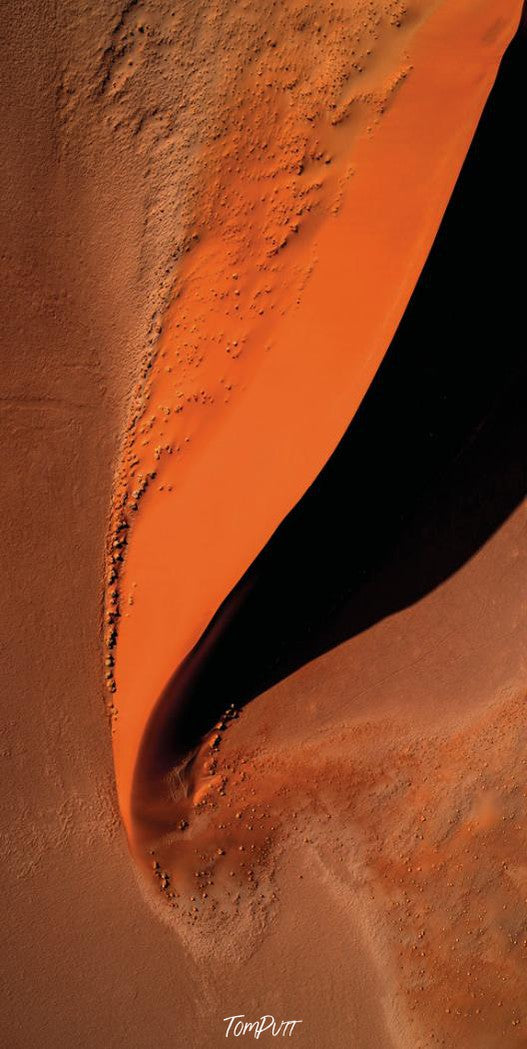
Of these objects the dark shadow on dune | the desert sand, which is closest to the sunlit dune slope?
the desert sand

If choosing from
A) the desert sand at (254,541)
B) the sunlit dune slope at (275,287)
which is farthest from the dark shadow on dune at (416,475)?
the sunlit dune slope at (275,287)

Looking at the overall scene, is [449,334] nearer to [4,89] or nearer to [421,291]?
[421,291]

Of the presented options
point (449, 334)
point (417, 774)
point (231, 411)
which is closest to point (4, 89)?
point (231, 411)

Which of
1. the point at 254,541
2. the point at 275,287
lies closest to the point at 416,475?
the point at 254,541

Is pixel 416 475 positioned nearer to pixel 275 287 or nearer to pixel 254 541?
pixel 254 541

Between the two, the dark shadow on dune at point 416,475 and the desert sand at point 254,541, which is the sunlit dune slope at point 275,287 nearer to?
the desert sand at point 254,541
